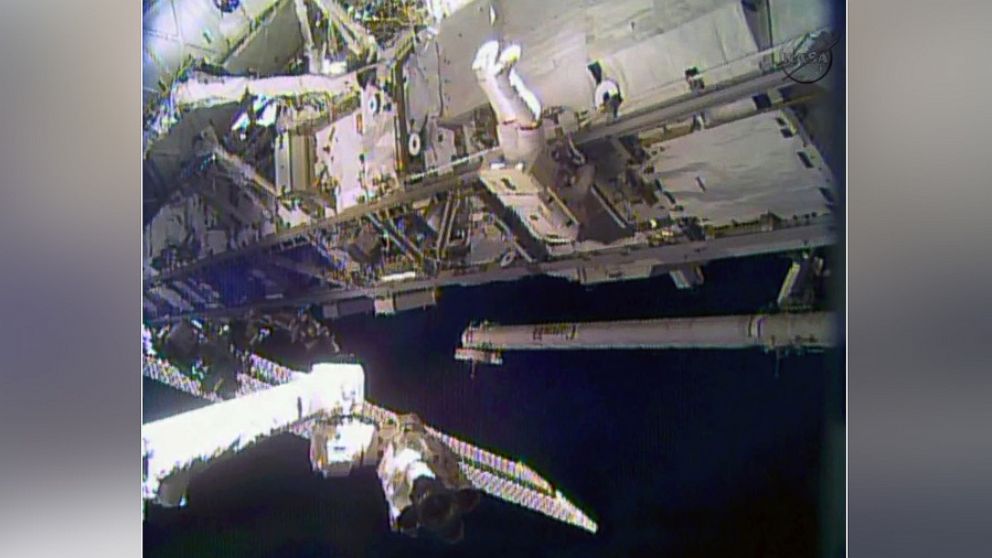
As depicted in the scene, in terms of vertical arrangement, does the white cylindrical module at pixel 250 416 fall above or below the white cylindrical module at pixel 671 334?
below

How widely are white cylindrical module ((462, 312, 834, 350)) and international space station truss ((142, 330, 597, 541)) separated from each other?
0.19 m

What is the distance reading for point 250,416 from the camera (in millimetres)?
1144

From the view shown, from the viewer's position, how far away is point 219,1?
3.71 ft

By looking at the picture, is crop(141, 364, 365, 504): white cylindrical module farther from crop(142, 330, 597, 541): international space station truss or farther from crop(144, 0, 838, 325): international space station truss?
crop(144, 0, 838, 325): international space station truss

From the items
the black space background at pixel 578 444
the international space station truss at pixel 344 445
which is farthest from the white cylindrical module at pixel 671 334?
the international space station truss at pixel 344 445

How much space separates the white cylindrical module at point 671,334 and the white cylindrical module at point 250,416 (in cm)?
21

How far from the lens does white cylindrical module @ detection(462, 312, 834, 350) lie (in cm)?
111

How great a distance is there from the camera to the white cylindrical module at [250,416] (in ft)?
Answer: 3.71

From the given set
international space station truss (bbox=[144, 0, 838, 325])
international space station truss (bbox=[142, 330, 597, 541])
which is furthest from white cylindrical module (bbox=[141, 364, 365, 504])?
international space station truss (bbox=[144, 0, 838, 325])
